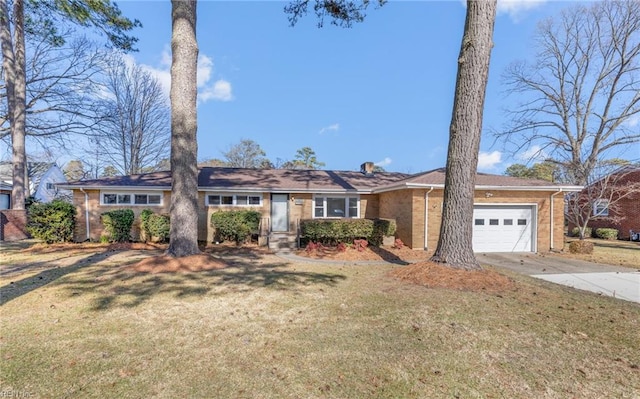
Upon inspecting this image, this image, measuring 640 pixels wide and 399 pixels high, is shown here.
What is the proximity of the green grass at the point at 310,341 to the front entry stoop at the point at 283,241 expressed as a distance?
683 cm

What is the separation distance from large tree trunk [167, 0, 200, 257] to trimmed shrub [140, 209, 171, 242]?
4.62 metres

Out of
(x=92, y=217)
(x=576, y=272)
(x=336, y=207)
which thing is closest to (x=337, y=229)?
(x=336, y=207)

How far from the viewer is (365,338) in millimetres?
3988

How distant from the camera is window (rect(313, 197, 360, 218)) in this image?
15.3m

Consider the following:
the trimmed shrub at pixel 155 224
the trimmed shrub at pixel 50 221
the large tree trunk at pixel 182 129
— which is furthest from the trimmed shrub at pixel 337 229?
the trimmed shrub at pixel 50 221

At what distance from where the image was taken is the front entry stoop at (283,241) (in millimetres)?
13379

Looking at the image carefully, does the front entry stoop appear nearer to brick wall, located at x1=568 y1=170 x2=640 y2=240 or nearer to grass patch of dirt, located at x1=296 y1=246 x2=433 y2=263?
grass patch of dirt, located at x1=296 y1=246 x2=433 y2=263

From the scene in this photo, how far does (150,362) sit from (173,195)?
609 cm

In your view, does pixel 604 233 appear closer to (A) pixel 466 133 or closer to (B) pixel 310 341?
(A) pixel 466 133

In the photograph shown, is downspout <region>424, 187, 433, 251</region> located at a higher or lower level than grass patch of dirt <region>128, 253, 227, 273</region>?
higher

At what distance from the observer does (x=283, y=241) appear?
44.8 ft

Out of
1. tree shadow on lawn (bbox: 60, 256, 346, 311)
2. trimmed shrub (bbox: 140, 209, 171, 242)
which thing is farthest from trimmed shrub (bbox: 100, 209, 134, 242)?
tree shadow on lawn (bbox: 60, 256, 346, 311)

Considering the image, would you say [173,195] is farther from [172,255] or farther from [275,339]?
[275,339]

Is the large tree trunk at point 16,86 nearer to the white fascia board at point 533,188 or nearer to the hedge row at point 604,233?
the white fascia board at point 533,188
